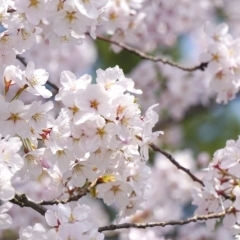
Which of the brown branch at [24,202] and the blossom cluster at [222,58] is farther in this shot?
the blossom cluster at [222,58]

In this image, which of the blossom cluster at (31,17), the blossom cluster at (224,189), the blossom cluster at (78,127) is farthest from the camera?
the blossom cluster at (224,189)

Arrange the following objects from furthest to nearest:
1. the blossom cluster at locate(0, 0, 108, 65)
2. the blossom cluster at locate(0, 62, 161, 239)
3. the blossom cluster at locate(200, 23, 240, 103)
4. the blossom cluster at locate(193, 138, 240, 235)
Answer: the blossom cluster at locate(200, 23, 240, 103) → the blossom cluster at locate(193, 138, 240, 235) → the blossom cluster at locate(0, 0, 108, 65) → the blossom cluster at locate(0, 62, 161, 239)

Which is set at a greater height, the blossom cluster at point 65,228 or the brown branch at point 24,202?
the blossom cluster at point 65,228

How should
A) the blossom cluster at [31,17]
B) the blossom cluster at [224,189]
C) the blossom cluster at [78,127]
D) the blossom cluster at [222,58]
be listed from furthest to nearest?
the blossom cluster at [222,58], the blossom cluster at [224,189], the blossom cluster at [31,17], the blossom cluster at [78,127]

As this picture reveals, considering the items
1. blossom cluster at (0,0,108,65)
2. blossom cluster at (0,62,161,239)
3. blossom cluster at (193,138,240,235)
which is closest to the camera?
blossom cluster at (0,62,161,239)

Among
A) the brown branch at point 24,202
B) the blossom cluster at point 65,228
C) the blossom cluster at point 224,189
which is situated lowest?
the blossom cluster at point 224,189

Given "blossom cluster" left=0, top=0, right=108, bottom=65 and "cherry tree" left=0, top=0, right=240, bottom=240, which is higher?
"blossom cluster" left=0, top=0, right=108, bottom=65

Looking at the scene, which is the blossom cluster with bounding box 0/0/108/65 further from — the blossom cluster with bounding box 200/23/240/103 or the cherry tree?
the blossom cluster with bounding box 200/23/240/103

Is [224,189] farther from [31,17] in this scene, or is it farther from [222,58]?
[31,17]

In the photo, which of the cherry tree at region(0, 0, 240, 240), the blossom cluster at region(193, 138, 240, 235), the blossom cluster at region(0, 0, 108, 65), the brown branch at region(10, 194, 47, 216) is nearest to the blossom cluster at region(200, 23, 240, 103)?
the cherry tree at region(0, 0, 240, 240)

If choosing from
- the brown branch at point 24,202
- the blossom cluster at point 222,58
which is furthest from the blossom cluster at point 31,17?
the blossom cluster at point 222,58

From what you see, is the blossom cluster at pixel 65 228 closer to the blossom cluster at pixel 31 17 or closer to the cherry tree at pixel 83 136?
the cherry tree at pixel 83 136

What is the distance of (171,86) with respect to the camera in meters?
4.12

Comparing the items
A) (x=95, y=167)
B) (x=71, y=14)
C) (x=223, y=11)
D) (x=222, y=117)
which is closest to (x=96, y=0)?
(x=71, y=14)
